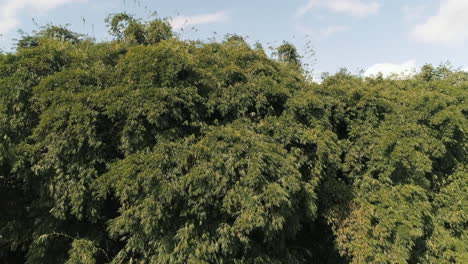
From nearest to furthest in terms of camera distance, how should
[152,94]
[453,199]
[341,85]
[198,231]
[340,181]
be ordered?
[198,231] → [152,94] → [340,181] → [453,199] → [341,85]

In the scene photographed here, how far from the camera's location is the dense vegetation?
4289 mm

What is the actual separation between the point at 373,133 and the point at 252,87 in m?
2.74

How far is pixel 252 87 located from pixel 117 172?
270 cm

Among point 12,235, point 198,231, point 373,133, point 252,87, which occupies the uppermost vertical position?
point 252,87

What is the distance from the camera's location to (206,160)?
4402 millimetres

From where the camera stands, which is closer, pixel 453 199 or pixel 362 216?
pixel 362 216

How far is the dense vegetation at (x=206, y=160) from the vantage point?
429 centimetres

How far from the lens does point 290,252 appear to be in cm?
538

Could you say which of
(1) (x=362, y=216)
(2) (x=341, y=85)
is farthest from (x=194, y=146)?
(2) (x=341, y=85)

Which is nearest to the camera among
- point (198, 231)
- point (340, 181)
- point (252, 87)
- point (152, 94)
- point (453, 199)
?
point (198, 231)

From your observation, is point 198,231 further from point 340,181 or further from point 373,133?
point 373,133

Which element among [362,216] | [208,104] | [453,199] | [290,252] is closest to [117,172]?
[208,104]

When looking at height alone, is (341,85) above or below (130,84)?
above

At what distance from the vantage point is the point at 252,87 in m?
5.72
